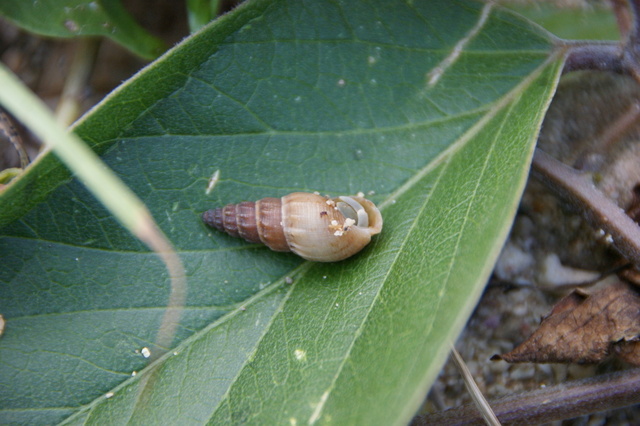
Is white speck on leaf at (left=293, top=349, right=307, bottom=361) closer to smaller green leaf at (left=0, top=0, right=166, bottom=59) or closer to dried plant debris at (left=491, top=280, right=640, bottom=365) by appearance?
dried plant debris at (left=491, top=280, right=640, bottom=365)

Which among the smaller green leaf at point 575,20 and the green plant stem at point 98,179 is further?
the smaller green leaf at point 575,20

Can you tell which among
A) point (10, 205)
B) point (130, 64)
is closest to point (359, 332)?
point (10, 205)

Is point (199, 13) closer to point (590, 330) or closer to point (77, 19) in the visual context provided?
point (77, 19)

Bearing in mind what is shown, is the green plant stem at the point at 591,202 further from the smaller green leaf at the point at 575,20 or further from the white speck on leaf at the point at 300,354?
the white speck on leaf at the point at 300,354

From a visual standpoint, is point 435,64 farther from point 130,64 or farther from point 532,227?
point 130,64

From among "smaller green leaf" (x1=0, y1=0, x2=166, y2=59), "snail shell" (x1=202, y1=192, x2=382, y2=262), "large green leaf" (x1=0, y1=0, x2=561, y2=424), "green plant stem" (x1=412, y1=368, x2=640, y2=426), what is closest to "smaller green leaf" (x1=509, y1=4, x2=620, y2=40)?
"large green leaf" (x1=0, y1=0, x2=561, y2=424)

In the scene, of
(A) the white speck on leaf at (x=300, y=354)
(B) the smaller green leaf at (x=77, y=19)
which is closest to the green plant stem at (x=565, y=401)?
(A) the white speck on leaf at (x=300, y=354)
